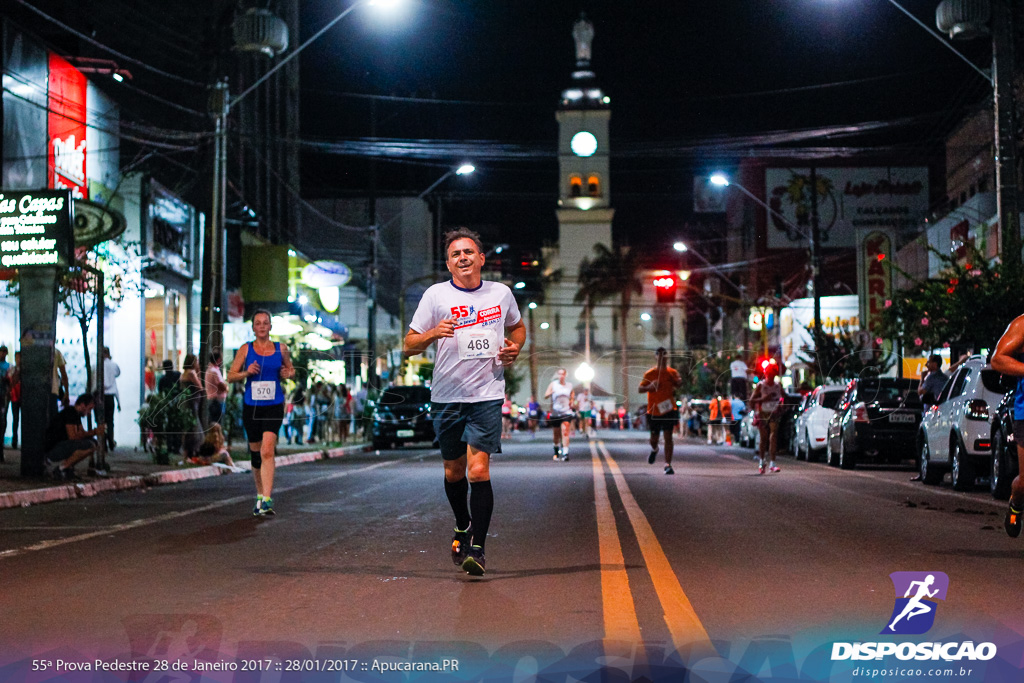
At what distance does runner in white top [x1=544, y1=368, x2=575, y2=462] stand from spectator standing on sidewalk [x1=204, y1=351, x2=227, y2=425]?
5.90 m

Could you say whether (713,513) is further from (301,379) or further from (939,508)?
(301,379)

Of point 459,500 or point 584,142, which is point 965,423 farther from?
point 584,142

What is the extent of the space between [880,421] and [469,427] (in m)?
16.9

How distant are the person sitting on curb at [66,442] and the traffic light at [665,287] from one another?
101 ft

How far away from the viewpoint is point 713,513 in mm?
12680

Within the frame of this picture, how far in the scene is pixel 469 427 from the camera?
8.28m

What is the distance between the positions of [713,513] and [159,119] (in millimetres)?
26025

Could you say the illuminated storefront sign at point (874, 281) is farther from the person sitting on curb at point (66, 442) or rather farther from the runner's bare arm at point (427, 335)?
the runner's bare arm at point (427, 335)

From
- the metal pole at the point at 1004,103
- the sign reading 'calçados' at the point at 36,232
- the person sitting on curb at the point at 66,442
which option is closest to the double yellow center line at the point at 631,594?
the person sitting on curb at the point at 66,442

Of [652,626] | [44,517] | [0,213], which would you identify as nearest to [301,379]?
[0,213]

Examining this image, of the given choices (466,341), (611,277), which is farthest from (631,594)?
(611,277)

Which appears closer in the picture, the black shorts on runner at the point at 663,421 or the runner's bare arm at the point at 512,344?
the runner's bare arm at the point at 512,344

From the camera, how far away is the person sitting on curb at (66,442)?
55.3 feet

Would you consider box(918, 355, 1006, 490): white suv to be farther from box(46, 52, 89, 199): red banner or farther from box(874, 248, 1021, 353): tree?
box(46, 52, 89, 199): red banner
